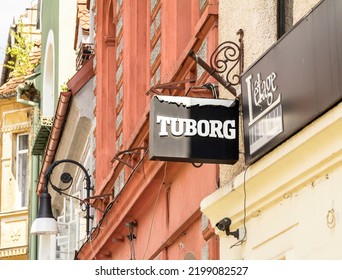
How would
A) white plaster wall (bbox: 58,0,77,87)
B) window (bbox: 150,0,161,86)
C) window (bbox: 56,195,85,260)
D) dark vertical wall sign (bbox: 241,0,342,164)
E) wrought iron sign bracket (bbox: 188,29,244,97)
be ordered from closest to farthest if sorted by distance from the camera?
dark vertical wall sign (bbox: 241,0,342,164) < wrought iron sign bracket (bbox: 188,29,244,97) < window (bbox: 150,0,161,86) < window (bbox: 56,195,85,260) < white plaster wall (bbox: 58,0,77,87)

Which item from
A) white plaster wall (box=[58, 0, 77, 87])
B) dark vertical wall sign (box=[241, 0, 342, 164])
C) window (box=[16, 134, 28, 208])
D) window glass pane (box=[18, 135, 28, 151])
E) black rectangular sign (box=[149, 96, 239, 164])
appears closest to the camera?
dark vertical wall sign (box=[241, 0, 342, 164])

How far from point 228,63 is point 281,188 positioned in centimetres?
227

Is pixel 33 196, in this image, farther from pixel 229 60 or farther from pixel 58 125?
pixel 229 60

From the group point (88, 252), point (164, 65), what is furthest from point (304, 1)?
point (88, 252)

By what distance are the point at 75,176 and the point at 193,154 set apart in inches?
665

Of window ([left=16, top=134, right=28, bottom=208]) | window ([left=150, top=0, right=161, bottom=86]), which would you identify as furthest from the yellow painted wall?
window ([left=150, top=0, right=161, bottom=86])

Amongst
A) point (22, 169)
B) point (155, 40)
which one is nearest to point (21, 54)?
point (22, 169)

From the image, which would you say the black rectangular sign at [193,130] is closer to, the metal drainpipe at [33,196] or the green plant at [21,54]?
the metal drainpipe at [33,196]

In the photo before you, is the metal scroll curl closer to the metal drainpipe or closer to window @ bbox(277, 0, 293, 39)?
window @ bbox(277, 0, 293, 39)

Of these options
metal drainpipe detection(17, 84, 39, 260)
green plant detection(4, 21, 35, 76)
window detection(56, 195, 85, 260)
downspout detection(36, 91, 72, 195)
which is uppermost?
green plant detection(4, 21, 35, 76)

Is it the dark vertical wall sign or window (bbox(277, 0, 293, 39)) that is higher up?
window (bbox(277, 0, 293, 39))

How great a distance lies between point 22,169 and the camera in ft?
138

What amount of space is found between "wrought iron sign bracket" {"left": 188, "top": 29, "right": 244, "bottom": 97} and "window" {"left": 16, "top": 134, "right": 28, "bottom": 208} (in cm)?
2918

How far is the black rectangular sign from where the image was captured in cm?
1162
